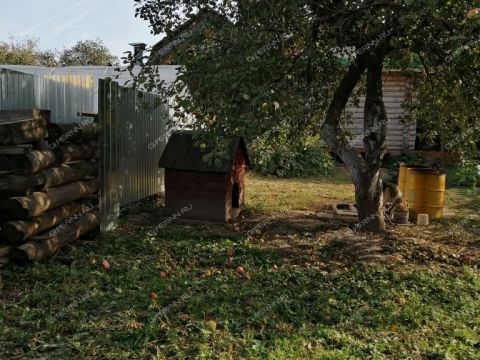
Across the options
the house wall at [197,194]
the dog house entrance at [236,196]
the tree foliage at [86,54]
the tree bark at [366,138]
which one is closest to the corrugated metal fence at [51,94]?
the house wall at [197,194]

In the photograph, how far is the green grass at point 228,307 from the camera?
3711 millimetres

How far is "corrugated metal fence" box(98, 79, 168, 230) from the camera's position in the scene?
23.1 ft

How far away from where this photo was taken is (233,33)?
16.7 ft

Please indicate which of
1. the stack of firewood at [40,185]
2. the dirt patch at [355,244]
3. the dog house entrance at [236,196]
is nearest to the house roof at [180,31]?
the stack of firewood at [40,185]

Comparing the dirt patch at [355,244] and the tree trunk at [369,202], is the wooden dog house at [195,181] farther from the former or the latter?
the tree trunk at [369,202]

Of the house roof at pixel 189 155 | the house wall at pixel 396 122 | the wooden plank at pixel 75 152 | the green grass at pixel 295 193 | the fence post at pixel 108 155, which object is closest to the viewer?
the wooden plank at pixel 75 152

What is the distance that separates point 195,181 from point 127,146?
52.1 inches

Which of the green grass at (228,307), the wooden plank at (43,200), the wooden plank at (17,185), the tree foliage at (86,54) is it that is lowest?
the green grass at (228,307)

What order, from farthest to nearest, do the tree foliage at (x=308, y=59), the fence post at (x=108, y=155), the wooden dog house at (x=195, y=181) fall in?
1. the wooden dog house at (x=195, y=181)
2. the fence post at (x=108, y=155)
3. the tree foliage at (x=308, y=59)

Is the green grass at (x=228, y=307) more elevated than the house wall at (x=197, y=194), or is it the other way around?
the house wall at (x=197, y=194)

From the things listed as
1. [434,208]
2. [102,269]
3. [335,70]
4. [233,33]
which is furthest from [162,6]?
[434,208]

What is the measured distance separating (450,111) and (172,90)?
4.62 metres

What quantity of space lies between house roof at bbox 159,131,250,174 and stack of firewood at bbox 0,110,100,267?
6.19 ft

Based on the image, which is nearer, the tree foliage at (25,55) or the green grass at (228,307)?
the green grass at (228,307)
